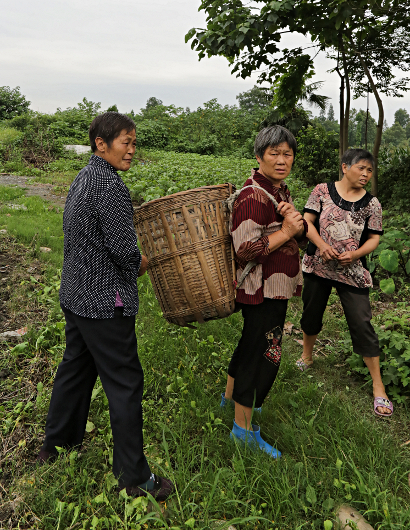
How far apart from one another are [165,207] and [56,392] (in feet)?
3.57

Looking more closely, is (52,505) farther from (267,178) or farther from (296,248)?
(267,178)

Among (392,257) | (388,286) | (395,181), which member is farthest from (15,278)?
(395,181)

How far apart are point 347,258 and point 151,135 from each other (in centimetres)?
2298

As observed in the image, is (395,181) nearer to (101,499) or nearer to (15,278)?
(15,278)

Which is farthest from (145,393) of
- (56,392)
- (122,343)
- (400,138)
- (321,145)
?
(400,138)

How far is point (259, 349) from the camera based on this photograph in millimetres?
2158

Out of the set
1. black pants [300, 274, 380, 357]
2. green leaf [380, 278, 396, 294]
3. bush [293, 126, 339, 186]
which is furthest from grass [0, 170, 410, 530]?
bush [293, 126, 339, 186]

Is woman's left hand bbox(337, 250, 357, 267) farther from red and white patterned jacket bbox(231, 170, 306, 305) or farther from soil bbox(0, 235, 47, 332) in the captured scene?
soil bbox(0, 235, 47, 332)

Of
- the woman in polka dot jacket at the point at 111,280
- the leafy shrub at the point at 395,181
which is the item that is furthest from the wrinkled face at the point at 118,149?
the leafy shrub at the point at 395,181

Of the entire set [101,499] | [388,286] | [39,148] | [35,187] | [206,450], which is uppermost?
[39,148]

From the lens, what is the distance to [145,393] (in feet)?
9.42

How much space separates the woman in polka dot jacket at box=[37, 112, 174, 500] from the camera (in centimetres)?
177

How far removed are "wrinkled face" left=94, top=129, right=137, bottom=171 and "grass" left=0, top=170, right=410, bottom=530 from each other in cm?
145

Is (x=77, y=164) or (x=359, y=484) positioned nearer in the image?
(x=359, y=484)
